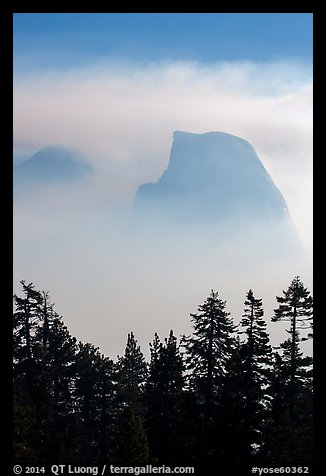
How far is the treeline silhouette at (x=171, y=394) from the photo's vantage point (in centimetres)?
1021

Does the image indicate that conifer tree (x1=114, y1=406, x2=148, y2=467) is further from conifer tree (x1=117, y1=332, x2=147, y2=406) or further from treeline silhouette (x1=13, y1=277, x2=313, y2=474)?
conifer tree (x1=117, y1=332, x2=147, y2=406)

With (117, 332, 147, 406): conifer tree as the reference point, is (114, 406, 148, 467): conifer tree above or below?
below

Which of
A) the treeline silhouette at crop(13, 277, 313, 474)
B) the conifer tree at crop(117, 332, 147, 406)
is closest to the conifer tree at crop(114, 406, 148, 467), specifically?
the treeline silhouette at crop(13, 277, 313, 474)

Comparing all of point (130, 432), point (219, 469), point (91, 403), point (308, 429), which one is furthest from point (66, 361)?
point (308, 429)

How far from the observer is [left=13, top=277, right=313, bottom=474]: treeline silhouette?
10211mm

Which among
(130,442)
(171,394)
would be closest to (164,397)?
(171,394)

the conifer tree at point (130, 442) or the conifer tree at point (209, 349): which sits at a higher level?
the conifer tree at point (209, 349)

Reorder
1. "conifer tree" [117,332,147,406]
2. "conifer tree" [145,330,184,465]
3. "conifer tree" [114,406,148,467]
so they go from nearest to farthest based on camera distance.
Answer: "conifer tree" [114,406,148,467] → "conifer tree" [145,330,184,465] → "conifer tree" [117,332,147,406]

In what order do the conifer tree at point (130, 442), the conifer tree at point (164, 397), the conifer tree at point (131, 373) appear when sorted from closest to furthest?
the conifer tree at point (130, 442) → the conifer tree at point (164, 397) → the conifer tree at point (131, 373)

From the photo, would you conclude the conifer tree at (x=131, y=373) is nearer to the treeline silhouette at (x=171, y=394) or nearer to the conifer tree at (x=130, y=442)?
the treeline silhouette at (x=171, y=394)

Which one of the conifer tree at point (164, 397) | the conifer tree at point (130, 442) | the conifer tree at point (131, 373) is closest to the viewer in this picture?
the conifer tree at point (130, 442)

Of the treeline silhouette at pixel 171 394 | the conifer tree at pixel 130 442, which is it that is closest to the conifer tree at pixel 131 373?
the treeline silhouette at pixel 171 394
